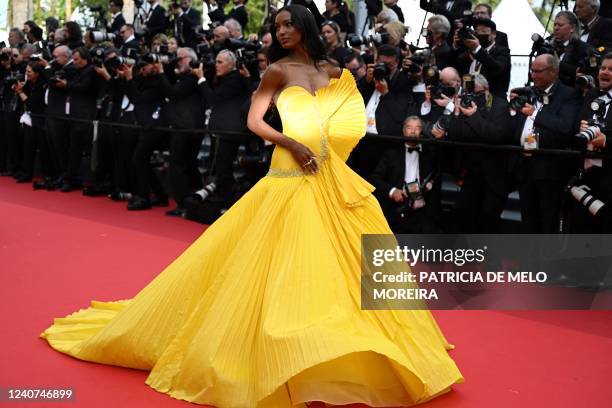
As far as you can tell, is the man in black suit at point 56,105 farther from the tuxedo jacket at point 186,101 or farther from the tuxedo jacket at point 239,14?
the tuxedo jacket at point 186,101

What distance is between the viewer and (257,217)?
3.88 meters

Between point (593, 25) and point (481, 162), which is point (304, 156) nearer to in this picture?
point (481, 162)

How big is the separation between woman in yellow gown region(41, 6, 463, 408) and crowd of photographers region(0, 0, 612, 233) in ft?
1.30

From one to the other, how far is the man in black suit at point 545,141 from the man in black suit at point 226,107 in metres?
2.71

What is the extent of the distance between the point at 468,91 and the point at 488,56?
22.4 inches

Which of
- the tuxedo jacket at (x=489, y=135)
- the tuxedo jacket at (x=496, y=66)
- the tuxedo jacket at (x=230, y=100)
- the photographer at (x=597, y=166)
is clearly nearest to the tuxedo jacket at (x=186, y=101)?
the tuxedo jacket at (x=230, y=100)

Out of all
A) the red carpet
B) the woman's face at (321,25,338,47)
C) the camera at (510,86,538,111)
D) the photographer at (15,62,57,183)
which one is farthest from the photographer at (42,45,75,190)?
the camera at (510,86,538,111)

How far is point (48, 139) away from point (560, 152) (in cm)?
672

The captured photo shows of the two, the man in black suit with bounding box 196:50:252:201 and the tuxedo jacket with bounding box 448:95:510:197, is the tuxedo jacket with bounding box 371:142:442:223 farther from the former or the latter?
the man in black suit with bounding box 196:50:252:201

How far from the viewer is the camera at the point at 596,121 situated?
546cm

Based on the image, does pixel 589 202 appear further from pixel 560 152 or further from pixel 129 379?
pixel 129 379

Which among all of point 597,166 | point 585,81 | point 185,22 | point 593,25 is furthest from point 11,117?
point 597,166

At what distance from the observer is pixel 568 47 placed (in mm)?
6734

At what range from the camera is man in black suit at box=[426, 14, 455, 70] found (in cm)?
734
